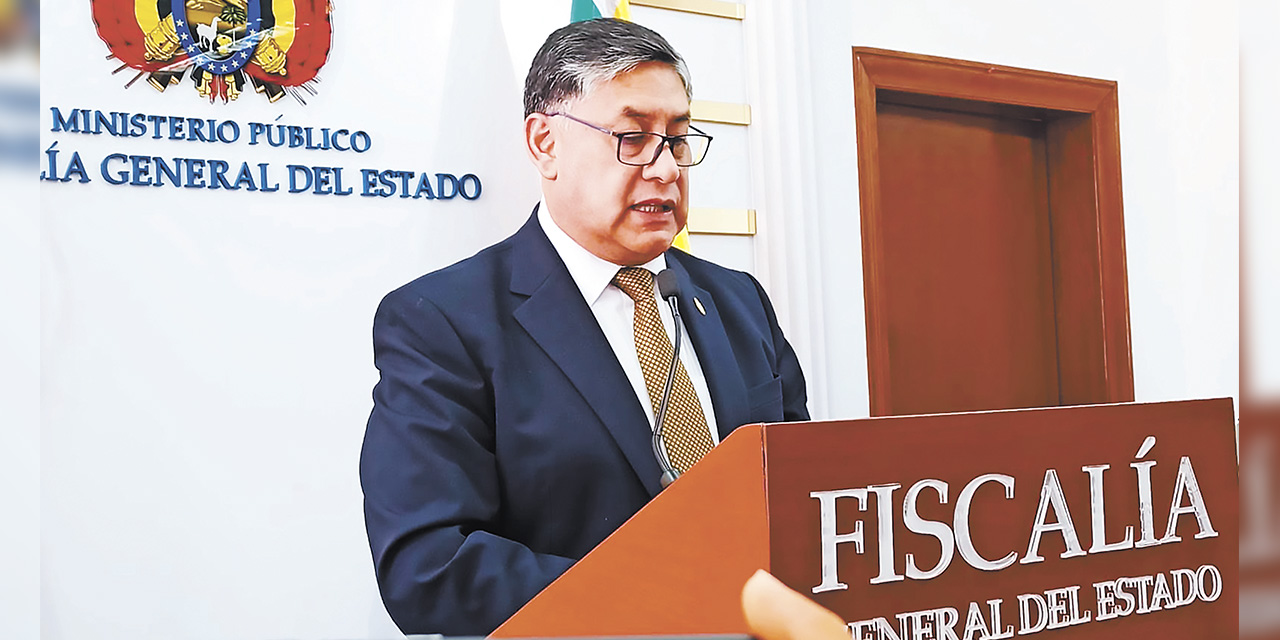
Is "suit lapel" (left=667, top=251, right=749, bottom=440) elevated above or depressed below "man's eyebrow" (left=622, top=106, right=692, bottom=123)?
below

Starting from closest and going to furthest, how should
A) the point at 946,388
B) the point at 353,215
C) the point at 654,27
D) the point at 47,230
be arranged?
the point at 47,230, the point at 353,215, the point at 654,27, the point at 946,388

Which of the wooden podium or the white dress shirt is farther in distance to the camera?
the white dress shirt

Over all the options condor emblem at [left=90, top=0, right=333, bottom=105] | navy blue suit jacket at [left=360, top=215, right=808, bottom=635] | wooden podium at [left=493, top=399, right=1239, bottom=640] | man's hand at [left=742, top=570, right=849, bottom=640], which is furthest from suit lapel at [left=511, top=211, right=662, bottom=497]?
man's hand at [left=742, top=570, right=849, bottom=640]

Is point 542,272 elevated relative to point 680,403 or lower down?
elevated

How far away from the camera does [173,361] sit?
1.95 m

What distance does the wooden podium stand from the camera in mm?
886

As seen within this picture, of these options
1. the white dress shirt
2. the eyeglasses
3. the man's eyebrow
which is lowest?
the white dress shirt

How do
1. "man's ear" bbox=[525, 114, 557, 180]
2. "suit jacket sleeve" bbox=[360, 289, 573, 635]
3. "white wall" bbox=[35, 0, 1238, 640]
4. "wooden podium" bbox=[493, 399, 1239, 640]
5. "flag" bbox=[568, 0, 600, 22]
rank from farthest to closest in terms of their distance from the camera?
"flag" bbox=[568, 0, 600, 22] → "man's ear" bbox=[525, 114, 557, 180] → "white wall" bbox=[35, 0, 1238, 640] → "suit jacket sleeve" bbox=[360, 289, 573, 635] → "wooden podium" bbox=[493, 399, 1239, 640]

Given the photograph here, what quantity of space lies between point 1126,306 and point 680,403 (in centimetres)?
208

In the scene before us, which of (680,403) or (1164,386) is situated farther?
(1164,386)

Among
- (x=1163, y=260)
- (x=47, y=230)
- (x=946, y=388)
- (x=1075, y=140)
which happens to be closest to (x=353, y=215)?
(x=47, y=230)

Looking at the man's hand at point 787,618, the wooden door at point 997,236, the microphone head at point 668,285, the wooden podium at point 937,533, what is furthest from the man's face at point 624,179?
the man's hand at point 787,618

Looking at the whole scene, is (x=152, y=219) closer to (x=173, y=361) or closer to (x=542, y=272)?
(x=173, y=361)

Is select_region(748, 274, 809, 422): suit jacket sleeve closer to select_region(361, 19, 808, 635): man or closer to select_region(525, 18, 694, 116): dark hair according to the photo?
select_region(361, 19, 808, 635): man
